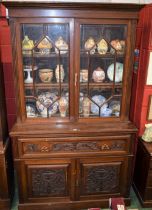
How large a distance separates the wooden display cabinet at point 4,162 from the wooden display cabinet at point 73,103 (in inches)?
4.5

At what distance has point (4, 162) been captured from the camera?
1886 mm

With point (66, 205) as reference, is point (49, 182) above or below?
above

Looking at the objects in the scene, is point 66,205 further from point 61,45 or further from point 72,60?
point 61,45

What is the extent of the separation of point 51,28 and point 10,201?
5.40 ft

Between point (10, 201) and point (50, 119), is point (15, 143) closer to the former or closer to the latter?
point (50, 119)

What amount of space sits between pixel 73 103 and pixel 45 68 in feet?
1.29

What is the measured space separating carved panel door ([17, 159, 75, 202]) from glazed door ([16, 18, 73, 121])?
42 centimetres

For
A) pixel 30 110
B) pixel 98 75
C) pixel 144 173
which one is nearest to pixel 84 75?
pixel 98 75

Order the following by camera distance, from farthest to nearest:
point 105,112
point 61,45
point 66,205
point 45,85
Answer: point 66,205, point 105,112, point 45,85, point 61,45

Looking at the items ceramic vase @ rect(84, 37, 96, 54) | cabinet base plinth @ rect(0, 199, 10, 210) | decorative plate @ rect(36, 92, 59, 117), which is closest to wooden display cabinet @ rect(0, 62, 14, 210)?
cabinet base plinth @ rect(0, 199, 10, 210)

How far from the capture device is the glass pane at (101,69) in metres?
1.79

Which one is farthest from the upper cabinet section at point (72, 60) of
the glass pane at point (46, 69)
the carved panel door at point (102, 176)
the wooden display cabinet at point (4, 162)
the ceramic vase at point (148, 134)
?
the carved panel door at point (102, 176)

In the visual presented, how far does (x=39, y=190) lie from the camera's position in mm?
2035

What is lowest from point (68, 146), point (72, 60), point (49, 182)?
point (49, 182)
